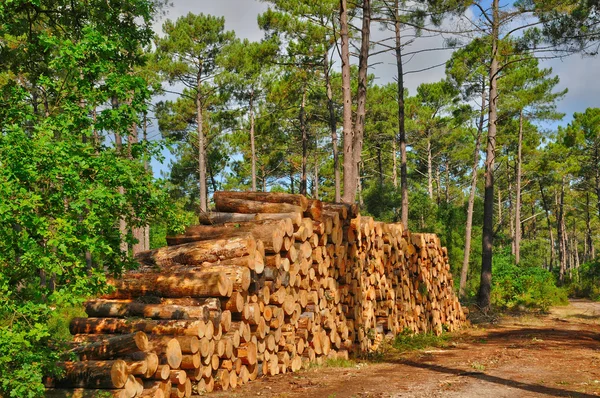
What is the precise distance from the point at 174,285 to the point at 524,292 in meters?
21.1

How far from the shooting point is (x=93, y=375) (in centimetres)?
617

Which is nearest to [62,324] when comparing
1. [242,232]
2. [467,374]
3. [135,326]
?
[242,232]

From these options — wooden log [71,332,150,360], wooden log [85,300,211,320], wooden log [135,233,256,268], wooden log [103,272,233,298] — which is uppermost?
wooden log [135,233,256,268]

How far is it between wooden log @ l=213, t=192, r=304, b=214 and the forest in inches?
69.3

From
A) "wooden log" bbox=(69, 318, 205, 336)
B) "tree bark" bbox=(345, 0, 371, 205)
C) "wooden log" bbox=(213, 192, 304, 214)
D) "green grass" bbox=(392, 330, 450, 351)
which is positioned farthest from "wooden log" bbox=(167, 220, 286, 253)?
"tree bark" bbox=(345, 0, 371, 205)

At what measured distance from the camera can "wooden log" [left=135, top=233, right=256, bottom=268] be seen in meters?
8.24

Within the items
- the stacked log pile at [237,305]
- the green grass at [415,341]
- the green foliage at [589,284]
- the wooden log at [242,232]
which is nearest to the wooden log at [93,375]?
the stacked log pile at [237,305]

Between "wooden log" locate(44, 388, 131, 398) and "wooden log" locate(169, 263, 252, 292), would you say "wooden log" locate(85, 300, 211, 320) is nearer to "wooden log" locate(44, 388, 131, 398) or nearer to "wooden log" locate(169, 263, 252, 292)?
"wooden log" locate(169, 263, 252, 292)

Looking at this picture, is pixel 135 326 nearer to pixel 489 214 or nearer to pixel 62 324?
Answer: pixel 62 324

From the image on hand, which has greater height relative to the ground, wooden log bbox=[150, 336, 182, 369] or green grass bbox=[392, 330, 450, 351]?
wooden log bbox=[150, 336, 182, 369]

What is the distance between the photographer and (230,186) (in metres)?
44.7

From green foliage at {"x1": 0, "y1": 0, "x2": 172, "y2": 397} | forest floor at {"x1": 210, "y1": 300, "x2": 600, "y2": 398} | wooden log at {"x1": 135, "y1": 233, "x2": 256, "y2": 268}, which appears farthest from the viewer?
wooden log at {"x1": 135, "y1": 233, "x2": 256, "y2": 268}

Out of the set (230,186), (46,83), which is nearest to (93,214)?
(46,83)

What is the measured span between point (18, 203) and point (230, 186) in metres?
39.9
